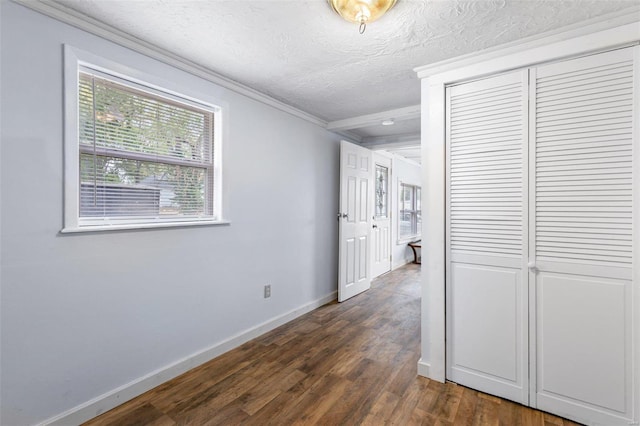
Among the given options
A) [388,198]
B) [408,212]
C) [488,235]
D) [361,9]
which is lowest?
[488,235]

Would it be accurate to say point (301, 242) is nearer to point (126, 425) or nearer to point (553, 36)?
point (126, 425)

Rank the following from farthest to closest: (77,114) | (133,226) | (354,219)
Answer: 1. (354,219)
2. (133,226)
3. (77,114)

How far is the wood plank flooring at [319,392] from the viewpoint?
1763mm

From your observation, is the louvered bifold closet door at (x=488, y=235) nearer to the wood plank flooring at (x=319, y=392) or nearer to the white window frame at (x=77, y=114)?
the wood plank flooring at (x=319, y=392)

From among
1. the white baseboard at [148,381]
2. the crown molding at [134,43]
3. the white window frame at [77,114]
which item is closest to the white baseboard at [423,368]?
the white baseboard at [148,381]

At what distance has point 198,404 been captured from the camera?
1.88 metres

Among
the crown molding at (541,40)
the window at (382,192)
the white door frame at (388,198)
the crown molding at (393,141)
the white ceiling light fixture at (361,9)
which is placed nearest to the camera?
the white ceiling light fixture at (361,9)

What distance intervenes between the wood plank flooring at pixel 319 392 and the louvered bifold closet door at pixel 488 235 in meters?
0.24

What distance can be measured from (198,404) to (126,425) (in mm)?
392

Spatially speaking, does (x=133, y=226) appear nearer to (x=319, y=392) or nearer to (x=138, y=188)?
(x=138, y=188)

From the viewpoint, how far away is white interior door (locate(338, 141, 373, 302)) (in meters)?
3.83

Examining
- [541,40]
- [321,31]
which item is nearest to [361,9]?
[321,31]

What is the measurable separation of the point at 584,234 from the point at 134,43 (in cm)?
308

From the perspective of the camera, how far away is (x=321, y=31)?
1778mm
